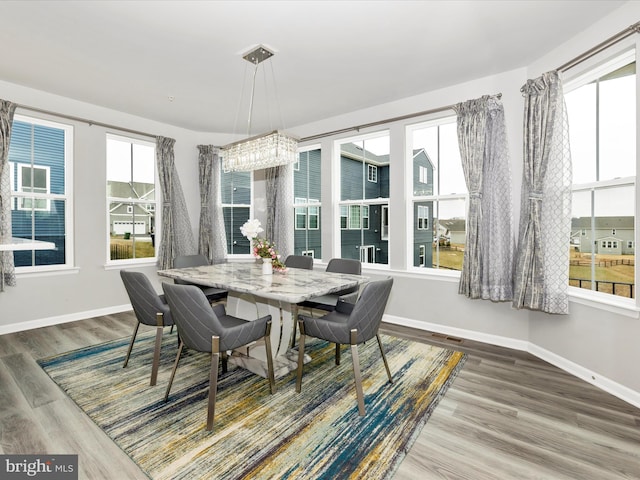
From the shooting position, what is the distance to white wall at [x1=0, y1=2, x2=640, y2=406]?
245cm

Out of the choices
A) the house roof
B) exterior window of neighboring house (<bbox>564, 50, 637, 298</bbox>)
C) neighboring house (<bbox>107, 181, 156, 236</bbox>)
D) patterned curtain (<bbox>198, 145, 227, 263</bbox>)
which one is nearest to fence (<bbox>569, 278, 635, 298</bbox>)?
exterior window of neighboring house (<bbox>564, 50, 637, 298</bbox>)

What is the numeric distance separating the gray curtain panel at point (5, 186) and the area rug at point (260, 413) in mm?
1368

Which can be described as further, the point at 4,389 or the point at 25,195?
the point at 25,195

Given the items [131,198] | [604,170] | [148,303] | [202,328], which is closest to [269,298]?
[202,328]

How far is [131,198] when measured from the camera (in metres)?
4.74

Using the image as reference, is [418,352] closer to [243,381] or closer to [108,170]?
[243,381]

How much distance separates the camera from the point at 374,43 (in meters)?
2.79

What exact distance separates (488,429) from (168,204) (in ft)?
15.7

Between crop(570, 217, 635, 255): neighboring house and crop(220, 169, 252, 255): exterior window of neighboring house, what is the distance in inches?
180

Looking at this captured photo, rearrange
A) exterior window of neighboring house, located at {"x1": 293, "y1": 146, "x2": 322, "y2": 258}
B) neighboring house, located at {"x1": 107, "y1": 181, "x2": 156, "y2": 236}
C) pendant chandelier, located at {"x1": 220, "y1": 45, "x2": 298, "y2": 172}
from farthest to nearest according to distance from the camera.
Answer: exterior window of neighboring house, located at {"x1": 293, "y1": 146, "x2": 322, "y2": 258} → neighboring house, located at {"x1": 107, "y1": 181, "x2": 156, "y2": 236} → pendant chandelier, located at {"x1": 220, "y1": 45, "x2": 298, "y2": 172}

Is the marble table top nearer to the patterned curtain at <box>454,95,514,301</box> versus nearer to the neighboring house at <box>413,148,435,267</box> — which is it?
the patterned curtain at <box>454,95,514,301</box>

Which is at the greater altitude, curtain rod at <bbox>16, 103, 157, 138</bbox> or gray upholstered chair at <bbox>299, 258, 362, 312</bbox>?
curtain rod at <bbox>16, 103, 157, 138</bbox>

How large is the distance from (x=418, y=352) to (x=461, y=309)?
837 mm

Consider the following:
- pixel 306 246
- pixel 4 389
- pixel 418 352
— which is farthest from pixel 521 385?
pixel 4 389
